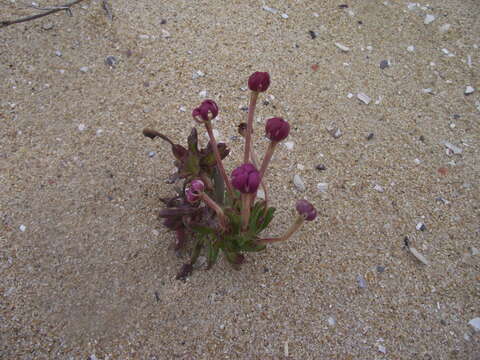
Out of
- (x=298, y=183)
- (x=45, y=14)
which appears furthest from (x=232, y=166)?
(x=45, y=14)

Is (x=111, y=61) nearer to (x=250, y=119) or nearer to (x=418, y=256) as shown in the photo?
(x=250, y=119)

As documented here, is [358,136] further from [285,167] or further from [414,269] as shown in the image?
[414,269]

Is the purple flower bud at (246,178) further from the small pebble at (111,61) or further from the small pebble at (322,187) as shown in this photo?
the small pebble at (111,61)

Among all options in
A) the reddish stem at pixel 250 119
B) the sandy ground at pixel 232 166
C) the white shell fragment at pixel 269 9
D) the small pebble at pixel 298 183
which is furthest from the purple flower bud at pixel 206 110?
the white shell fragment at pixel 269 9

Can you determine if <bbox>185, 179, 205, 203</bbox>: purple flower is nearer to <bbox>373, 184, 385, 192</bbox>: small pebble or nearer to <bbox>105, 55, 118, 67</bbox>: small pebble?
<bbox>373, 184, 385, 192</bbox>: small pebble

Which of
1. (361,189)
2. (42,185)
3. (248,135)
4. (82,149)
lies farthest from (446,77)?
(42,185)

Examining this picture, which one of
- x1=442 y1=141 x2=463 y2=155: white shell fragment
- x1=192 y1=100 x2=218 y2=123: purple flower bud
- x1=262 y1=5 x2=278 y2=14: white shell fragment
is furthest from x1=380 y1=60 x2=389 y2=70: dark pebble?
x1=192 y1=100 x2=218 y2=123: purple flower bud

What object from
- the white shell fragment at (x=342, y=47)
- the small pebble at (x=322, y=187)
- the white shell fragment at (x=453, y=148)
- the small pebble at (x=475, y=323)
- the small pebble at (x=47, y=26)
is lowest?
the small pebble at (x=475, y=323)
